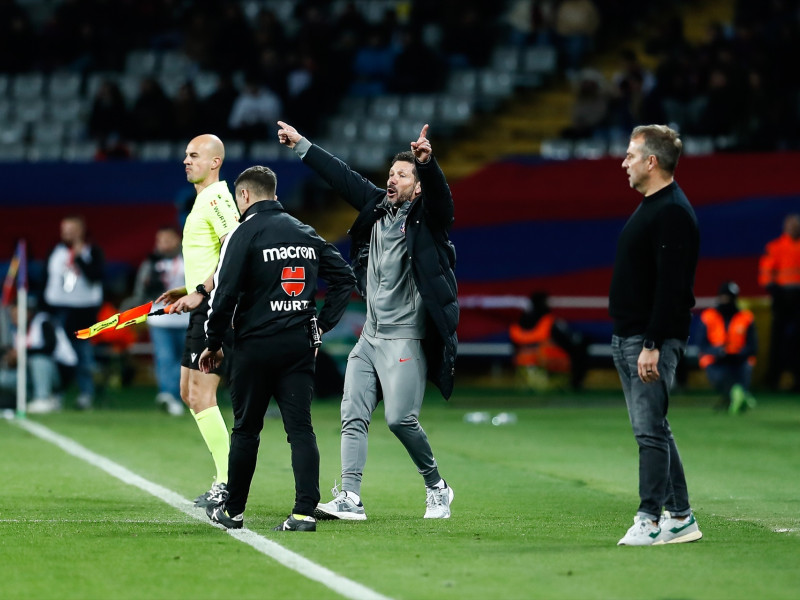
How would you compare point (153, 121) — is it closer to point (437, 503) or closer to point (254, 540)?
point (437, 503)

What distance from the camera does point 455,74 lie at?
25859 millimetres

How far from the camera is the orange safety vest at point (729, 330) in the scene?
61.2ft

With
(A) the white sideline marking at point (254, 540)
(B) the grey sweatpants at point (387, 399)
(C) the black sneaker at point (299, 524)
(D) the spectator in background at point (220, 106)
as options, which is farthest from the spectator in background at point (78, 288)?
(C) the black sneaker at point (299, 524)

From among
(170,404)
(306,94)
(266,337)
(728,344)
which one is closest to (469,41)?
(306,94)

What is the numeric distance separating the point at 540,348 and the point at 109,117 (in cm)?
846

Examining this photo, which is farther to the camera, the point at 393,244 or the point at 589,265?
the point at 589,265

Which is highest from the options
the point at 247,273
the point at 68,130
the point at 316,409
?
the point at 68,130

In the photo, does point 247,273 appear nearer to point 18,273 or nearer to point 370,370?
point 370,370

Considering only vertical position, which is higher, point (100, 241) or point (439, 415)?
point (100, 241)

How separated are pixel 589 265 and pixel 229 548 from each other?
14532 millimetres

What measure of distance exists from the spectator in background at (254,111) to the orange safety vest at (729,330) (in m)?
8.49

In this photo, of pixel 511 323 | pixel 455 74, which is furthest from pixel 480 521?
pixel 455 74

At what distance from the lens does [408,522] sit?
895cm

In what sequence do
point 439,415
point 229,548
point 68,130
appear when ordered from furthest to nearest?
point 68,130 < point 439,415 < point 229,548
